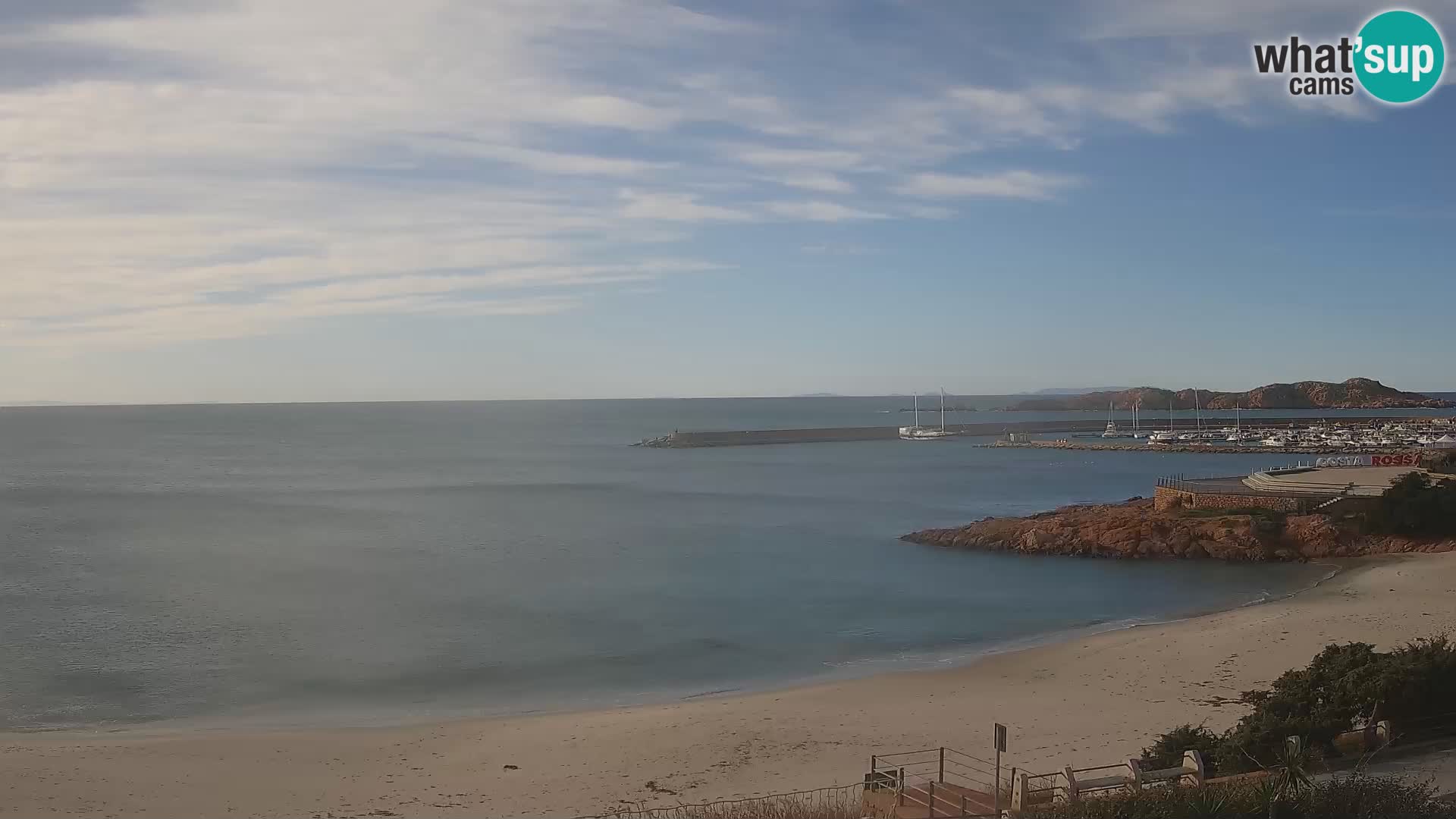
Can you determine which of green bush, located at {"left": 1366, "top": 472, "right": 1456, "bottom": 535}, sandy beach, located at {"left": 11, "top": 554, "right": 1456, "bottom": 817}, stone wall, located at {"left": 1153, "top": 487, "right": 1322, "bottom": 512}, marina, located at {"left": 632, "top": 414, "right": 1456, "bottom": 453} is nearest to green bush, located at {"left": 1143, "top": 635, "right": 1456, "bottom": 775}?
sandy beach, located at {"left": 11, "top": 554, "right": 1456, "bottom": 817}

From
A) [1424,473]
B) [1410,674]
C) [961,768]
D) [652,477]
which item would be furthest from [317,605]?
[652,477]

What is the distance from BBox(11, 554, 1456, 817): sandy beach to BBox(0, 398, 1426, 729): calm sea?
2.14 m

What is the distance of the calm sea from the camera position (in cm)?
2211

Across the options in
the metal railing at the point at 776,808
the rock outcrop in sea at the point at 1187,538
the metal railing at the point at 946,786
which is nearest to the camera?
the metal railing at the point at 946,786

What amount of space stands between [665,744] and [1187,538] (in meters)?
25.2

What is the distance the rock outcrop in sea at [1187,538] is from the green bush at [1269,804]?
27432 mm

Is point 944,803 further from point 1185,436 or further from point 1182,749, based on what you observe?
point 1185,436

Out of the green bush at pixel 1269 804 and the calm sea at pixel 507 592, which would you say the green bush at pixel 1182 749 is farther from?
the calm sea at pixel 507 592

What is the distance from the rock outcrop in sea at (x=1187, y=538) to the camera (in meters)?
33.7

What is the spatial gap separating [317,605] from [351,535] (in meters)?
16.8

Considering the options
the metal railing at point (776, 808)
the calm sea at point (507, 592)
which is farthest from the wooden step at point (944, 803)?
the calm sea at point (507, 592)

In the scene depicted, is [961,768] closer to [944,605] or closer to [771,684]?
[771,684]

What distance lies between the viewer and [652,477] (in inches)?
3073

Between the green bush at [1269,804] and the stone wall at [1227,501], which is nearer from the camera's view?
the green bush at [1269,804]
